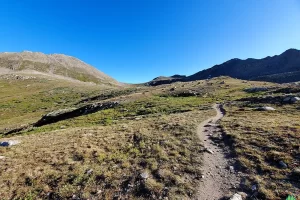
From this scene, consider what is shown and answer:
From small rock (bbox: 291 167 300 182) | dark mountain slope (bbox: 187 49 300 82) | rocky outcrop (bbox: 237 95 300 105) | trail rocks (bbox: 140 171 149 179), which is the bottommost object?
trail rocks (bbox: 140 171 149 179)

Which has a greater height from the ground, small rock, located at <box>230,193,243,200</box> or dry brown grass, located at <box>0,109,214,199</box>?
dry brown grass, located at <box>0,109,214,199</box>

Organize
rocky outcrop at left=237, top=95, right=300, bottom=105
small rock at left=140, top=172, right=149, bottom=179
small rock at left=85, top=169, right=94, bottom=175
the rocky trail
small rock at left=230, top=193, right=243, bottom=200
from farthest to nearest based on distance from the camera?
1. rocky outcrop at left=237, top=95, right=300, bottom=105
2. small rock at left=85, top=169, right=94, bottom=175
3. small rock at left=140, top=172, right=149, bottom=179
4. the rocky trail
5. small rock at left=230, top=193, right=243, bottom=200

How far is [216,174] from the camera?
9.52 meters

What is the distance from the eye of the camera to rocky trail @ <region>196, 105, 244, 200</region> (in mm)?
8117

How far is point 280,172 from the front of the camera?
8.88 metres

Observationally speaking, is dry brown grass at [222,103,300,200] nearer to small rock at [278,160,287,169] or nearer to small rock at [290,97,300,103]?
small rock at [278,160,287,169]

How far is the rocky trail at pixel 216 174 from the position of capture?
8.12m

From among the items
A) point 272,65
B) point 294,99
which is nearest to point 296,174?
point 294,99

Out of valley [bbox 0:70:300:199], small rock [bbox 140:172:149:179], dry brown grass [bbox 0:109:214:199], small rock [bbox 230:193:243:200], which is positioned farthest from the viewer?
small rock [bbox 140:172:149:179]

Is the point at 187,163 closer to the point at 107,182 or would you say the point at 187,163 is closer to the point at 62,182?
the point at 107,182

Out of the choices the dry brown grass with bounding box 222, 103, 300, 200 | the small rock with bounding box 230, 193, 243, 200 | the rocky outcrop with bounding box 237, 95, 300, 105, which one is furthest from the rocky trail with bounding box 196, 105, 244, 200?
the rocky outcrop with bounding box 237, 95, 300, 105

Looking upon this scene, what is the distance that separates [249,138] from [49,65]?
753 feet

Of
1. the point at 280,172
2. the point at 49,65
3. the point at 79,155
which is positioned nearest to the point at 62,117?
the point at 79,155

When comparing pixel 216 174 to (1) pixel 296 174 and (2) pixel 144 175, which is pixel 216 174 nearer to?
(1) pixel 296 174
